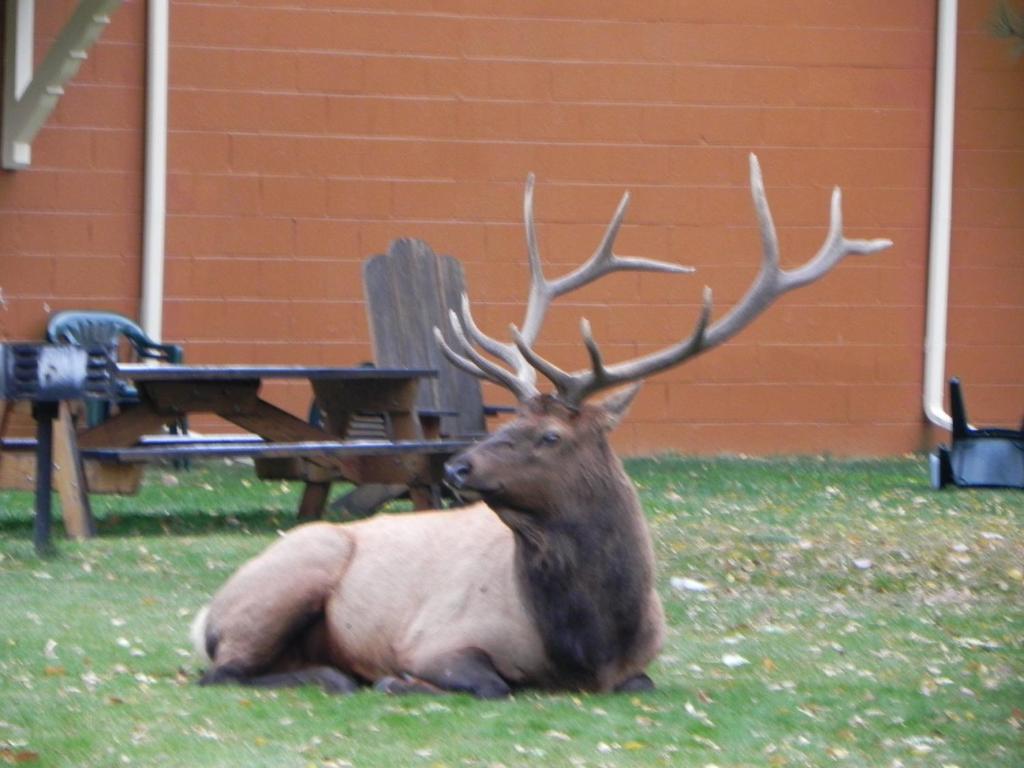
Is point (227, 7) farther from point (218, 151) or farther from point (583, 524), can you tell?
point (583, 524)

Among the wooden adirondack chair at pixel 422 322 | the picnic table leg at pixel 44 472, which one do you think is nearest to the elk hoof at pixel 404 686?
the picnic table leg at pixel 44 472

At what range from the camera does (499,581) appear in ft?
20.0

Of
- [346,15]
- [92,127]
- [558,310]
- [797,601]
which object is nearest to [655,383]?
[558,310]

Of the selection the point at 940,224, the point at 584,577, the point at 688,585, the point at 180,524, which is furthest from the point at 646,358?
the point at 940,224

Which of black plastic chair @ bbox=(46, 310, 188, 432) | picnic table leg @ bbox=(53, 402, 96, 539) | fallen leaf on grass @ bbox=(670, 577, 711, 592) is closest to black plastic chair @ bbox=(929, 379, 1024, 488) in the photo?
fallen leaf on grass @ bbox=(670, 577, 711, 592)

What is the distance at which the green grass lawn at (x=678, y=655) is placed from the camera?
529 centimetres

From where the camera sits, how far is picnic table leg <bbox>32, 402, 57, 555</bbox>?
27.3 feet

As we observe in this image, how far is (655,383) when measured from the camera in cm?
1299

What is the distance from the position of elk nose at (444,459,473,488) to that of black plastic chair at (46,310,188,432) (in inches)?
242

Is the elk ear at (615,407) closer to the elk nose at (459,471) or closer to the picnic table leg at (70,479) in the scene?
the elk nose at (459,471)

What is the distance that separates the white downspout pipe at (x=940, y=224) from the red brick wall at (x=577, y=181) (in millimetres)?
88

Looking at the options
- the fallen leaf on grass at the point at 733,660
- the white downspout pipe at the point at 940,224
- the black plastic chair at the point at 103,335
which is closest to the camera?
the fallen leaf on grass at the point at 733,660

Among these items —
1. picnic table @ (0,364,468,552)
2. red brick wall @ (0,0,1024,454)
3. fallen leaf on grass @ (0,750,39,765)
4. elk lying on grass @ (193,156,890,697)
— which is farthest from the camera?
red brick wall @ (0,0,1024,454)

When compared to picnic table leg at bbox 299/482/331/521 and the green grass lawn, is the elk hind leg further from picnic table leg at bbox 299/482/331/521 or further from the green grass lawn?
picnic table leg at bbox 299/482/331/521
